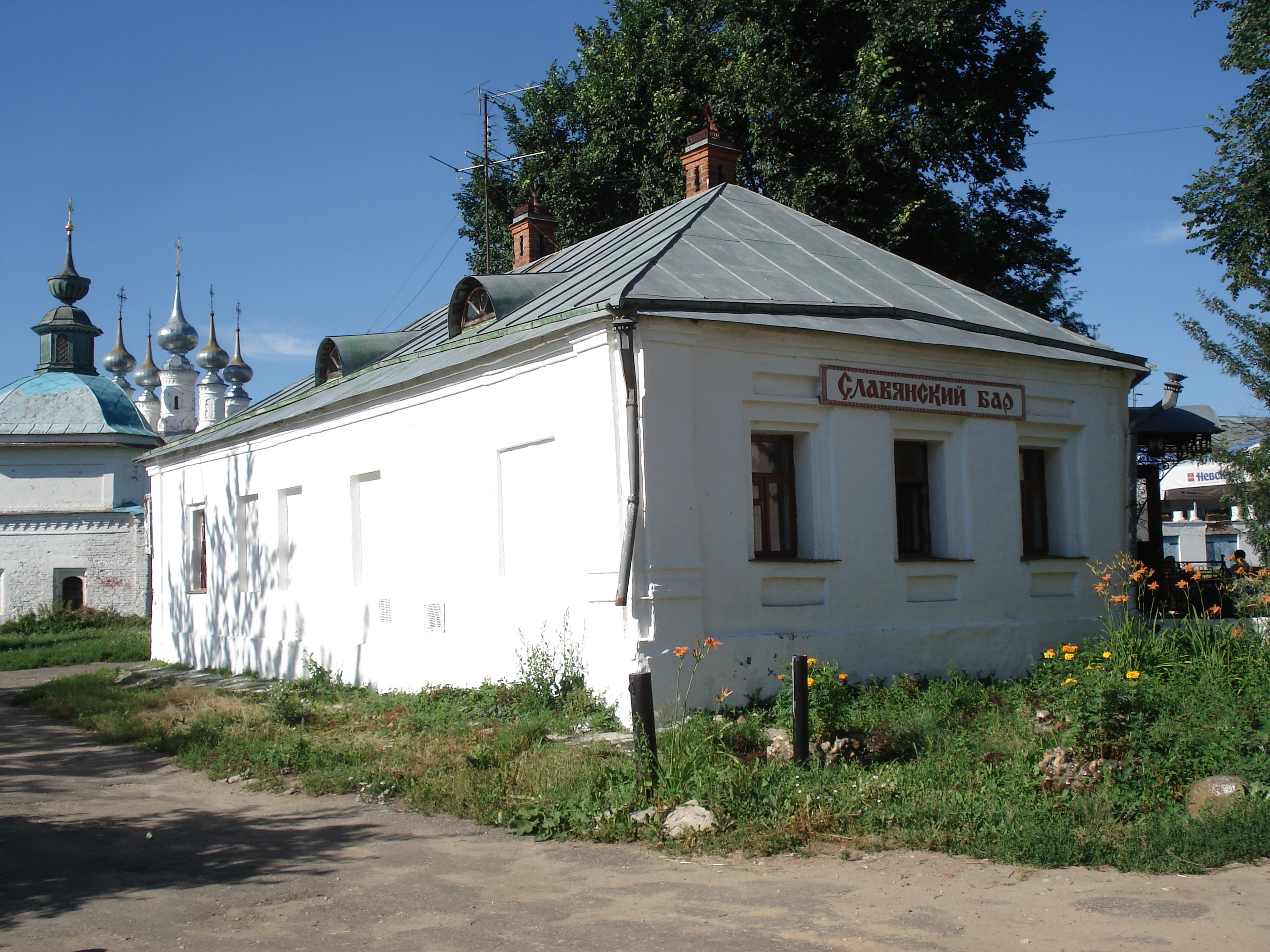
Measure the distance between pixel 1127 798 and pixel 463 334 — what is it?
9640mm

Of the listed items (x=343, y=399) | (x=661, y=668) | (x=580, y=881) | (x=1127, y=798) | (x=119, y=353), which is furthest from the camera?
(x=119, y=353)

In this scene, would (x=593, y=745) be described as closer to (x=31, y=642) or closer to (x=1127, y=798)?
(x=1127, y=798)

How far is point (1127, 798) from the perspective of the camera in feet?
20.4

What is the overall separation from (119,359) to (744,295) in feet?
181

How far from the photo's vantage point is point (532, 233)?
20.2m

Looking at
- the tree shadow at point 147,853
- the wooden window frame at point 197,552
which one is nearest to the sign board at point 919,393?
the tree shadow at point 147,853

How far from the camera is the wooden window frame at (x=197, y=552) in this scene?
18438 millimetres

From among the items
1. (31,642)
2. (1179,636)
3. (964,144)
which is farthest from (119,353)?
(1179,636)

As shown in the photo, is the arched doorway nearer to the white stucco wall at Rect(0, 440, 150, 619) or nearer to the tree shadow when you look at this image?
the white stucco wall at Rect(0, 440, 150, 619)

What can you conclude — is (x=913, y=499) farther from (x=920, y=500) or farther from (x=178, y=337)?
(x=178, y=337)

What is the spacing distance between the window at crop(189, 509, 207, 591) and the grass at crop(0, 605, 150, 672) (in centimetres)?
317

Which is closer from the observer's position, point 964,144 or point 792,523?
point 792,523

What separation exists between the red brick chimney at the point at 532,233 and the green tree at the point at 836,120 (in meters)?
2.82

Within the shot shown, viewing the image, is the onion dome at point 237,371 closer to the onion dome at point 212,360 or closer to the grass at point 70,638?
the onion dome at point 212,360
